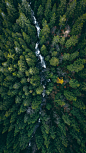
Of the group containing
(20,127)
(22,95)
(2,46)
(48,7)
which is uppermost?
(48,7)

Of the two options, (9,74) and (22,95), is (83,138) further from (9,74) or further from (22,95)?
(9,74)

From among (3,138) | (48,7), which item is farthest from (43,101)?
(48,7)

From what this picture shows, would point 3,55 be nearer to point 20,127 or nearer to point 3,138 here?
point 20,127

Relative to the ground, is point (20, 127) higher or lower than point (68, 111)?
lower

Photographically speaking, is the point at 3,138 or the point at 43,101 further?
the point at 43,101

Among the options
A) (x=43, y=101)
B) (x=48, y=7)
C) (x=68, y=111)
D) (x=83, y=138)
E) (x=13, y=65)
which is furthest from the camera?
(x=43, y=101)

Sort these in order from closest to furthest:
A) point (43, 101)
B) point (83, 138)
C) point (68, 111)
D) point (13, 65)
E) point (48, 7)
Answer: point (83, 138) < point (48, 7) < point (13, 65) < point (68, 111) < point (43, 101)

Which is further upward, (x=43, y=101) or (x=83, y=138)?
(x=43, y=101)

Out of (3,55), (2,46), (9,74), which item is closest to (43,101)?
(9,74)

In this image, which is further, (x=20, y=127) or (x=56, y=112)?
(x=56, y=112)
